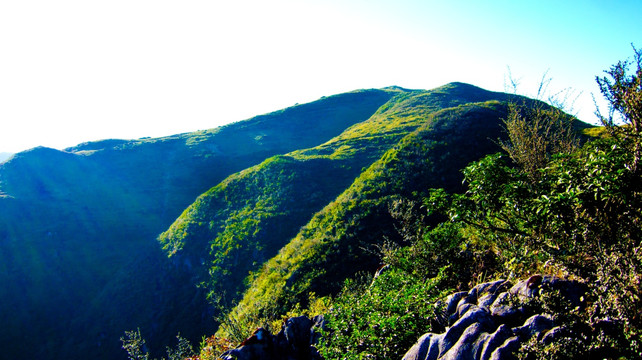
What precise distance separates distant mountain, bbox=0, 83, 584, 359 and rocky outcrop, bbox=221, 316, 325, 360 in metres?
5.68

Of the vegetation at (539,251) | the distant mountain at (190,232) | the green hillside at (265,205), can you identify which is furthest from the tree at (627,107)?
the green hillside at (265,205)

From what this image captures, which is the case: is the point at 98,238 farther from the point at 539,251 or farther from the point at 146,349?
the point at 539,251

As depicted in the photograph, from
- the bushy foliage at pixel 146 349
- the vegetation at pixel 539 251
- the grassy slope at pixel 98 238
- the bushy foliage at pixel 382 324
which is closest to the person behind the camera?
the vegetation at pixel 539 251

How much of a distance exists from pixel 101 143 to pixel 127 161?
11698 mm

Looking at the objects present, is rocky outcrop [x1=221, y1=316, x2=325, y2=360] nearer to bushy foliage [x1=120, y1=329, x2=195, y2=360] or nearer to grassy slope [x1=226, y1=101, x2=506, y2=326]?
Answer: bushy foliage [x1=120, y1=329, x2=195, y2=360]

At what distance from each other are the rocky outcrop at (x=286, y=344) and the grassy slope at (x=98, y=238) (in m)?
12.8

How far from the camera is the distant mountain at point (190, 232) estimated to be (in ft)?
57.4

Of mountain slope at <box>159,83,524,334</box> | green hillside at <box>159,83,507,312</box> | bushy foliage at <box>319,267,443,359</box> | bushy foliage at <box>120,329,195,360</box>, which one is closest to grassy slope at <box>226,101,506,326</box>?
mountain slope at <box>159,83,524,334</box>

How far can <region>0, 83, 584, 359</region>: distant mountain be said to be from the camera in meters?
17.5

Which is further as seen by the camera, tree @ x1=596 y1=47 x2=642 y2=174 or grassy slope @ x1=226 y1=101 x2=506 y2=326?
grassy slope @ x1=226 y1=101 x2=506 y2=326

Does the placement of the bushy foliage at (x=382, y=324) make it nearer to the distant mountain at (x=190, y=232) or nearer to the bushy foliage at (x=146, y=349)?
the bushy foliage at (x=146, y=349)

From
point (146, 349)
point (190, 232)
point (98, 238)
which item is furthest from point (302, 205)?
point (98, 238)

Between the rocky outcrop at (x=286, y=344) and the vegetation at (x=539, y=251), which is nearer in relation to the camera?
the vegetation at (x=539, y=251)

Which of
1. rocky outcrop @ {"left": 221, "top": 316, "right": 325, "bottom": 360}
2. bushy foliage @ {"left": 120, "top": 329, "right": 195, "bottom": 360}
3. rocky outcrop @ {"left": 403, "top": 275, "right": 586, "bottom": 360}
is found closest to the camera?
rocky outcrop @ {"left": 403, "top": 275, "right": 586, "bottom": 360}
